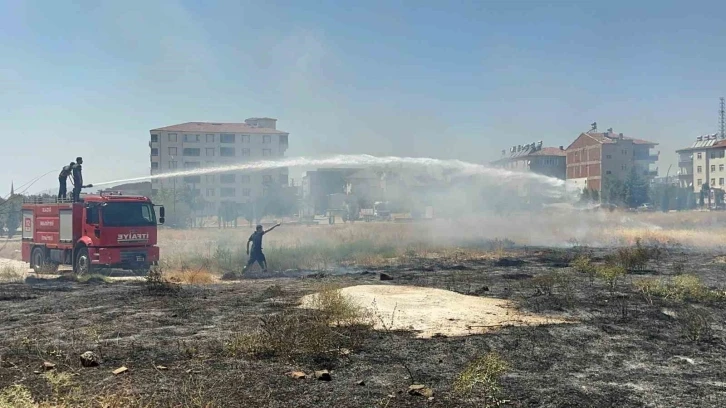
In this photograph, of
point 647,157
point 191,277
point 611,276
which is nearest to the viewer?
point 611,276

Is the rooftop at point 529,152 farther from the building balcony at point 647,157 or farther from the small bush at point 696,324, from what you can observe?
the small bush at point 696,324

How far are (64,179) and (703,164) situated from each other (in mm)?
95060

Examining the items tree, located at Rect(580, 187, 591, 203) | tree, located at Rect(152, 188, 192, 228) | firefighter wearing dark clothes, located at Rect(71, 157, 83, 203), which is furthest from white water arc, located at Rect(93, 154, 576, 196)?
tree, located at Rect(152, 188, 192, 228)

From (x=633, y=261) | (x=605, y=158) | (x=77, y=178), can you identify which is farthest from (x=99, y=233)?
(x=605, y=158)

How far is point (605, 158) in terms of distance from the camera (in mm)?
82438

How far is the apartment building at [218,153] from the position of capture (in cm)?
8725

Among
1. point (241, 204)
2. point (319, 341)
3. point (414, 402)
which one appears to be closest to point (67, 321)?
point (319, 341)

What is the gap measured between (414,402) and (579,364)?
2.99 m

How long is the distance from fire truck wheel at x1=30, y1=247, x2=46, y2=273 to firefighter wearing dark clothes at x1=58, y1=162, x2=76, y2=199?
7.96 ft

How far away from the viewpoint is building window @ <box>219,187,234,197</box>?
3467 inches

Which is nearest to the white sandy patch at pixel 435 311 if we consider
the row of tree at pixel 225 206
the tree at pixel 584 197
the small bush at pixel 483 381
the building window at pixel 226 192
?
the small bush at pixel 483 381

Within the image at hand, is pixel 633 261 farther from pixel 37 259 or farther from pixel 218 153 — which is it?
pixel 218 153

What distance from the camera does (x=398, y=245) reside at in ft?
101

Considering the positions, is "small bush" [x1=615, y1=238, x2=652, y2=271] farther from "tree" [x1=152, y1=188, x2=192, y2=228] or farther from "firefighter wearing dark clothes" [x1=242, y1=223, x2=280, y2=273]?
"tree" [x1=152, y1=188, x2=192, y2=228]
